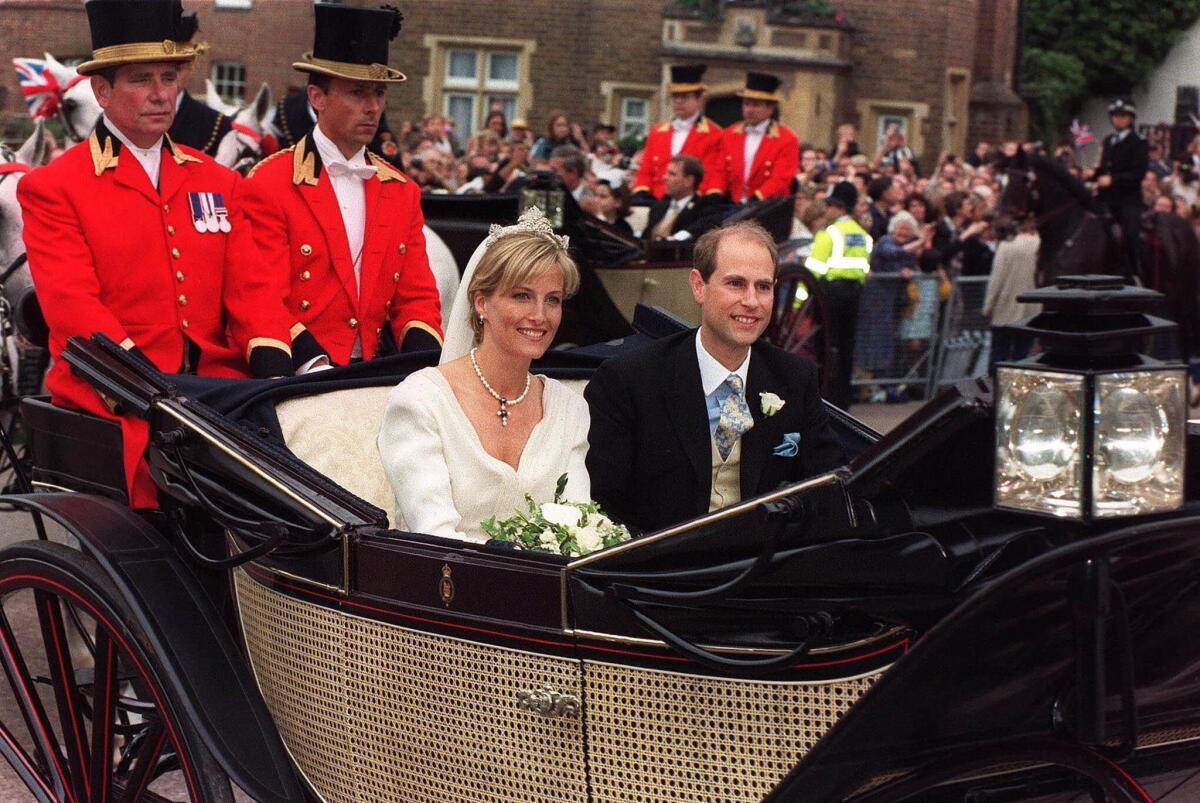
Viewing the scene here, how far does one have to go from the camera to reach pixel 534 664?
286cm

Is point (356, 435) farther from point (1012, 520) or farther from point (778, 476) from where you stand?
point (1012, 520)

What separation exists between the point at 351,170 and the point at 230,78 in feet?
91.0

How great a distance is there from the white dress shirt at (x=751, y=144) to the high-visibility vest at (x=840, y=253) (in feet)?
3.93

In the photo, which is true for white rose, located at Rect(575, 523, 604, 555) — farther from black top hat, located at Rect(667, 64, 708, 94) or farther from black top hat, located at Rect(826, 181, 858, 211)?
black top hat, located at Rect(667, 64, 708, 94)

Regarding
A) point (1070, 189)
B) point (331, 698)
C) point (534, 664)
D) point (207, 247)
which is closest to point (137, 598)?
point (331, 698)

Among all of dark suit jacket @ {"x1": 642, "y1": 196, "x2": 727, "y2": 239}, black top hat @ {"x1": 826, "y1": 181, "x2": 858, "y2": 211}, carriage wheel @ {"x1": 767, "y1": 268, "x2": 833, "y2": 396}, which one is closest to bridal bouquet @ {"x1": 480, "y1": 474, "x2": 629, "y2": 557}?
dark suit jacket @ {"x1": 642, "y1": 196, "x2": 727, "y2": 239}

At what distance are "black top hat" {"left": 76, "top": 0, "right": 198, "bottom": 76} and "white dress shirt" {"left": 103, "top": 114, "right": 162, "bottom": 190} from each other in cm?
22

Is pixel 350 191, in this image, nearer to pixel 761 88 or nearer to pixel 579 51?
pixel 761 88

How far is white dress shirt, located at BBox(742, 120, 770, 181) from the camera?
11953mm

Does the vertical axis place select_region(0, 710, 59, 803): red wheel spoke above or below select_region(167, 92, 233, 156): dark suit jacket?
below

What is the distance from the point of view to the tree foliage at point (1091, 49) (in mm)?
40250

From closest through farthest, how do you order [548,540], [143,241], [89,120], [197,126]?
[548,540] → [143,241] → [89,120] → [197,126]

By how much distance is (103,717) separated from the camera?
346 centimetres

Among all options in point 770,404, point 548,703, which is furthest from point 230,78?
point 548,703
